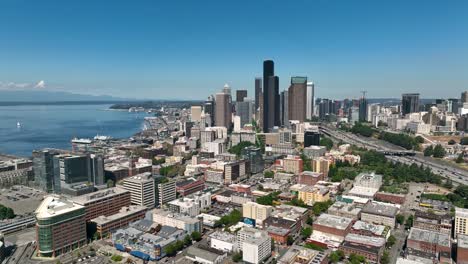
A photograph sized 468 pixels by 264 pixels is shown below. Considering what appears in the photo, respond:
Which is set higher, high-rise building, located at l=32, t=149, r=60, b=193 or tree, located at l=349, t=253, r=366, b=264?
high-rise building, located at l=32, t=149, r=60, b=193

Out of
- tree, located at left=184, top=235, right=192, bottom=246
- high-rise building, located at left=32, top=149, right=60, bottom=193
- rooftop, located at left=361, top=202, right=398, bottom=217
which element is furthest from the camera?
high-rise building, located at left=32, top=149, right=60, bottom=193

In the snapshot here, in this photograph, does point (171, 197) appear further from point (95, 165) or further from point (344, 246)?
point (344, 246)

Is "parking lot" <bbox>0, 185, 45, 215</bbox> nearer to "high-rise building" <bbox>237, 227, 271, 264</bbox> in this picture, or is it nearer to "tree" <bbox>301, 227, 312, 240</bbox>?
"high-rise building" <bbox>237, 227, 271, 264</bbox>

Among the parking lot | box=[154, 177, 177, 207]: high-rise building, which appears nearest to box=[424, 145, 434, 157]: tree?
box=[154, 177, 177, 207]: high-rise building

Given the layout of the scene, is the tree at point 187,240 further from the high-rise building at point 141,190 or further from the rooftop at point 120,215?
the high-rise building at point 141,190

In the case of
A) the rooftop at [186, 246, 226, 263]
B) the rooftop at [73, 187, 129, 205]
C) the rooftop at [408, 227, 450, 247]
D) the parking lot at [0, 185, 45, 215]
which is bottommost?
the parking lot at [0, 185, 45, 215]

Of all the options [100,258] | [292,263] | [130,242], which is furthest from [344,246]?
[100,258]

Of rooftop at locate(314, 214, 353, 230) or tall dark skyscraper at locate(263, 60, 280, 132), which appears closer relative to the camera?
rooftop at locate(314, 214, 353, 230)
